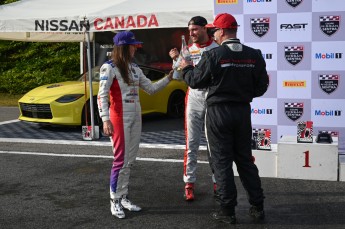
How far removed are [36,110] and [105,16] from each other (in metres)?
2.78

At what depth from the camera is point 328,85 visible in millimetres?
7898

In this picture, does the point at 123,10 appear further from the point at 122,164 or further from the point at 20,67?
the point at 20,67

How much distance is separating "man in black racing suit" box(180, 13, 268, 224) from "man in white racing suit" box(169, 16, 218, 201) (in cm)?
60

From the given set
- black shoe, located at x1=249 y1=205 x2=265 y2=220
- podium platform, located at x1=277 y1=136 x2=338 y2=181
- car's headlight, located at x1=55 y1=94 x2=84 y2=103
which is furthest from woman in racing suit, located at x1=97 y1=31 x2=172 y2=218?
car's headlight, located at x1=55 y1=94 x2=84 y2=103

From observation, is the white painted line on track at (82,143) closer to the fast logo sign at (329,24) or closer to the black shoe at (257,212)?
the fast logo sign at (329,24)

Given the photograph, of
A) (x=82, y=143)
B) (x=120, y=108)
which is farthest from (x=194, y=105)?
(x=82, y=143)

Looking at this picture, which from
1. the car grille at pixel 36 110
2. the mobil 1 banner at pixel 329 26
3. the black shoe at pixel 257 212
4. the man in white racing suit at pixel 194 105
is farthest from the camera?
the car grille at pixel 36 110

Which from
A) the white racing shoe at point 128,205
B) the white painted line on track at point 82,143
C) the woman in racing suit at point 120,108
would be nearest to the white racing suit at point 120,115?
the woman in racing suit at point 120,108

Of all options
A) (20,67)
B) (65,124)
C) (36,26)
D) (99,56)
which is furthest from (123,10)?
(20,67)

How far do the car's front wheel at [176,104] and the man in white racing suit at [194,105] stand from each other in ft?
24.1

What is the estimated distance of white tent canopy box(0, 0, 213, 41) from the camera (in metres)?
10.0

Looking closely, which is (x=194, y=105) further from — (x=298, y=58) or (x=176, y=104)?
(x=176, y=104)

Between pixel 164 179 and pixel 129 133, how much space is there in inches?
72.7

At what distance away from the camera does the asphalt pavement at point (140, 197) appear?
5817 millimetres
